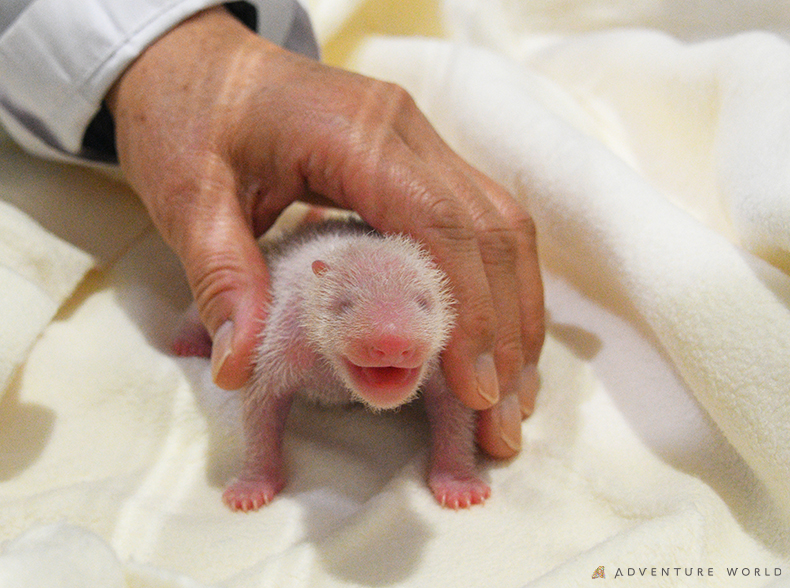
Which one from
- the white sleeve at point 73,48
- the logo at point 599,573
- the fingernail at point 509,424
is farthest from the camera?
the white sleeve at point 73,48

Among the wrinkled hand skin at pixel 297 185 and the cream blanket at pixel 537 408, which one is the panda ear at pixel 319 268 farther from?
the cream blanket at pixel 537 408

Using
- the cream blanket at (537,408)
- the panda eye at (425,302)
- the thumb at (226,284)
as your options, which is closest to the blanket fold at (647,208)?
the cream blanket at (537,408)

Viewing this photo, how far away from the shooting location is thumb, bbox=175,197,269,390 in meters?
0.93

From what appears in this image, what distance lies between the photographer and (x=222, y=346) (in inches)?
36.7

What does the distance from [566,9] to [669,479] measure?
1584mm

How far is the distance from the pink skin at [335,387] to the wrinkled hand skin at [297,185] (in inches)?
1.7

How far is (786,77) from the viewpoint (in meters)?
1.14

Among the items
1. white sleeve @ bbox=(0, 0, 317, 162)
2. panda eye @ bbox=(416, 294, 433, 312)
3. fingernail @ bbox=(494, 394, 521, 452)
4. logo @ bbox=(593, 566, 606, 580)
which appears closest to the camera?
logo @ bbox=(593, 566, 606, 580)

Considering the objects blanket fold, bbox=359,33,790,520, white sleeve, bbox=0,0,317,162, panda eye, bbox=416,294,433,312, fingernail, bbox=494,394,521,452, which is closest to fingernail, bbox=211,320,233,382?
panda eye, bbox=416,294,433,312

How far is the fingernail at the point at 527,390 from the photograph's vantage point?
1079 millimetres

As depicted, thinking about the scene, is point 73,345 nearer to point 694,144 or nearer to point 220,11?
point 220,11

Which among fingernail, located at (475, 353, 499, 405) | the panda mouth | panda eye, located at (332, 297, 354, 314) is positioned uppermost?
panda eye, located at (332, 297, 354, 314)

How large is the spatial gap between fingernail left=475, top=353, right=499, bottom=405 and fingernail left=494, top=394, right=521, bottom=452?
0.19 feet

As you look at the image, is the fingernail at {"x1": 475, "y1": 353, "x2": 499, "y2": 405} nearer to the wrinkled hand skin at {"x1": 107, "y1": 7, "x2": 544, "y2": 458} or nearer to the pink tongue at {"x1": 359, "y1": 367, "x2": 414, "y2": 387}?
the wrinkled hand skin at {"x1": 107, "y1": 7, "x2": 544, "y2": 458}
